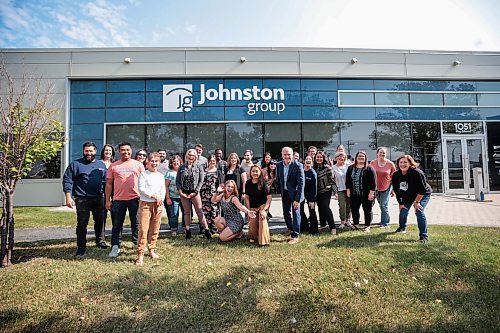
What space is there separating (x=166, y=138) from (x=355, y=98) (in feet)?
33.1

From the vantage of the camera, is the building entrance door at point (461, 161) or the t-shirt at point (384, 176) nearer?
the t-shirt at point (384, 176)

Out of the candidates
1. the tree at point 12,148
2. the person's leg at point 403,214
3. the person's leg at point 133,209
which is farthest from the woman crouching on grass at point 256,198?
the tree at point 12,148

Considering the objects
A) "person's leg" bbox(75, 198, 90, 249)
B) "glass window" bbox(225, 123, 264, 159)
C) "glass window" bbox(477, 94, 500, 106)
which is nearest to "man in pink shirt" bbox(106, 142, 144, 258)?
"person's leg" bbox(75, 198, 90, 249)

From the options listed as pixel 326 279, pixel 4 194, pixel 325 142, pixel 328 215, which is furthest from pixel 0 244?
pixel 325 142

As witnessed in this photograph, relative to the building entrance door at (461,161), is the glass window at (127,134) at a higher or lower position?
higher

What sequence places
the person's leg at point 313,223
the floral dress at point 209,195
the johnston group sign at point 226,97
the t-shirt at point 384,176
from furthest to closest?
the johnston group sign at point 226,97, the t-shirt at point 384,176, the floral dress at point 209,195, the person's leg at point 313,223

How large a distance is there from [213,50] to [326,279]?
42.8ft

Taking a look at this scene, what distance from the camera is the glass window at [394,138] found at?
14516mm

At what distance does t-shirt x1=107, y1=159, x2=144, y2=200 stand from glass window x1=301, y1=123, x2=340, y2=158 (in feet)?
34.8

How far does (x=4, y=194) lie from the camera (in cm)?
475

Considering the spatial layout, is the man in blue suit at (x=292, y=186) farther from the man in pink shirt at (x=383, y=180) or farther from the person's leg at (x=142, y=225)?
the person's leg at (x=142, y=225)

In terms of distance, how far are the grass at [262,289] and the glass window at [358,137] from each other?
9.39 meters

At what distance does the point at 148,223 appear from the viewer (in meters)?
4.61

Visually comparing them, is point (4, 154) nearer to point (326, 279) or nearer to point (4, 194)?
point (4, 194)
